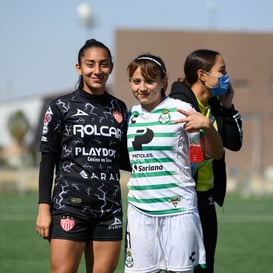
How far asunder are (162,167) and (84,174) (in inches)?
19.5

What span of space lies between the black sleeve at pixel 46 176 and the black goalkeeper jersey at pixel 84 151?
0.04m

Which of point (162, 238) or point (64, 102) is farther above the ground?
point (64, 102)

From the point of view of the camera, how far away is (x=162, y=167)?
15.8 ft

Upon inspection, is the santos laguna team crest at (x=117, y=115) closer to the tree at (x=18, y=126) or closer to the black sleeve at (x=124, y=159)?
the black sleeve at (x=124, y=159)

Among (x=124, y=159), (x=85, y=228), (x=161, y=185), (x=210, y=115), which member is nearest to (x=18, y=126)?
(x=210, y=115)

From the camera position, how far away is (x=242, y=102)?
2055 inches

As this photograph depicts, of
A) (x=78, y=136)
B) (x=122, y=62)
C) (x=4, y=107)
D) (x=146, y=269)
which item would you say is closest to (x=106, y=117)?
(x=78, y=136)

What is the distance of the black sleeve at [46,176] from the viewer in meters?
5.03

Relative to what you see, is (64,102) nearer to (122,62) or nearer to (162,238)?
(162,238)

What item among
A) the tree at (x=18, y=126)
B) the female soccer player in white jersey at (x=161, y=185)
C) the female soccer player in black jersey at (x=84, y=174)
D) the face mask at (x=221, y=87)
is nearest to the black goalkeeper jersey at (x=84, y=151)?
the female soccer player in black jersey at (x=84, y=174)

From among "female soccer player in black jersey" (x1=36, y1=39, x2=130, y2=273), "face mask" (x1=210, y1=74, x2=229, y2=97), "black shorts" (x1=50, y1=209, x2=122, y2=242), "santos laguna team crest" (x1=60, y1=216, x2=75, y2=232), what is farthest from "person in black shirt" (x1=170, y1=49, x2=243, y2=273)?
"santos laguna team crest" (x1=60, y1=216, x2=75, y2=232)

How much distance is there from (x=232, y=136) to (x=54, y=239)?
1307 mm

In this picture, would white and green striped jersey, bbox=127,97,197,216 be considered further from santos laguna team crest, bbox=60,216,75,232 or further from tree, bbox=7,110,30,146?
tree, bbox=7,110,30,146

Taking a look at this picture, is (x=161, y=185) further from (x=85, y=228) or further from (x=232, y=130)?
(x=232, y=130)
